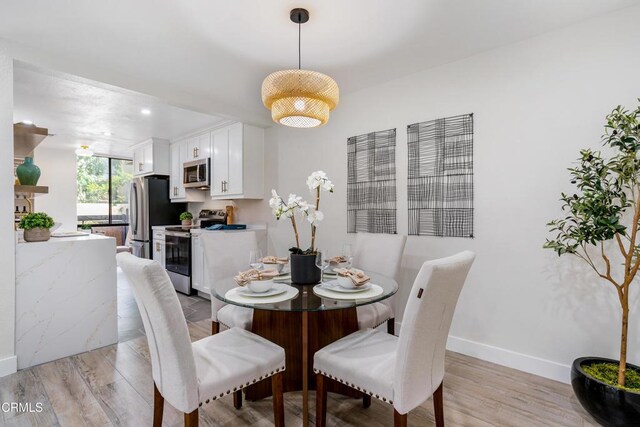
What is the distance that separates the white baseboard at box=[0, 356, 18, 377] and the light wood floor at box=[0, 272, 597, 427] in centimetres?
5

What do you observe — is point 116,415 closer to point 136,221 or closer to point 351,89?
point 351,89

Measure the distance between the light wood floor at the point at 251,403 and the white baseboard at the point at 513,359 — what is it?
0.18ft

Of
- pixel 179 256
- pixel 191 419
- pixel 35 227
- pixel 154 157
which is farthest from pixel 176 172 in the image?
pixel 191 419

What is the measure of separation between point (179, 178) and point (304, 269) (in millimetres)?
4063

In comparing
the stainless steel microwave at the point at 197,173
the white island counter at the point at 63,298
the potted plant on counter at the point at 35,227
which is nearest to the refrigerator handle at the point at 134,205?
the stainless steel microwave at the point at 197,173

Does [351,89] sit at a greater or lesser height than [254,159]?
greater

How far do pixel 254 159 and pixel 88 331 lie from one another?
101 inches

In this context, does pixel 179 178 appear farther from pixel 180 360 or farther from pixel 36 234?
pixel 180 360

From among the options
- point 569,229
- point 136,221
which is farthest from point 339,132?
point 136,221

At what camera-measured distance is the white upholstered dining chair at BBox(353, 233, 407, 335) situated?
2231mm

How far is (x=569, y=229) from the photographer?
2082mm

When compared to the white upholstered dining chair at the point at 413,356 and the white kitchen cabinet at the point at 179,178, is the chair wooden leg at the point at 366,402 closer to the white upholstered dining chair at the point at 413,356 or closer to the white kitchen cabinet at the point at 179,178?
the white upholstered dining chair at the point at 413,356

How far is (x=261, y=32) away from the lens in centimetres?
225

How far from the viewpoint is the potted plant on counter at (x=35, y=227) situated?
2.54 meters
